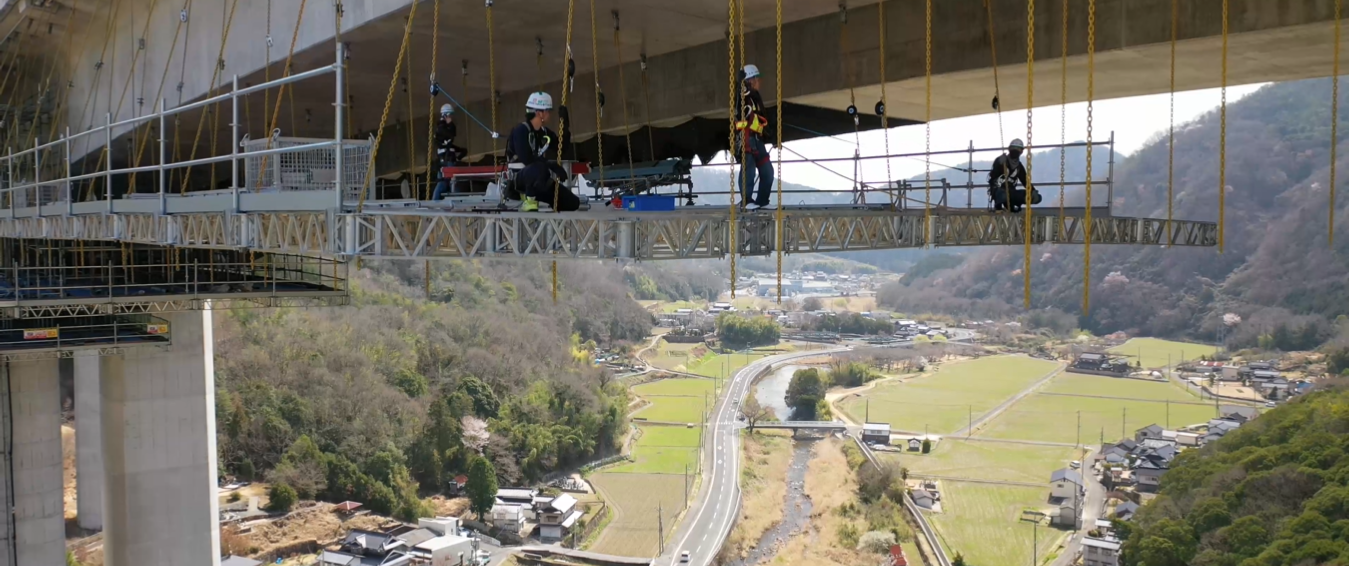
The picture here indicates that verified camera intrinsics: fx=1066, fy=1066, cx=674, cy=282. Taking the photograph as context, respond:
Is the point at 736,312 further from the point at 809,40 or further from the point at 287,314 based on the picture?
the point at 809,40

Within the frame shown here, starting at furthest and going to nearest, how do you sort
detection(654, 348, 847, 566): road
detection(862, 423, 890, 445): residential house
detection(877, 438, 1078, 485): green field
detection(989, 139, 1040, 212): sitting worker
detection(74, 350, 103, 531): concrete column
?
detection(862, 423, 890, 445): residential house, detection(877, 438, 1078, 485): green field, detection(654, 348, 847, 566): road, detection(74, 350, 103, 531): concrete column, detection(989, 139, 1040, 212): sitting worker

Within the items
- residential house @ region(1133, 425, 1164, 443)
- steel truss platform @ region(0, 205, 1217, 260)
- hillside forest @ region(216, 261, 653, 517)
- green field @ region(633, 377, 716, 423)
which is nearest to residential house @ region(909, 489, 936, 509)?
residential house @ region(1133, 425, 1164, 443)

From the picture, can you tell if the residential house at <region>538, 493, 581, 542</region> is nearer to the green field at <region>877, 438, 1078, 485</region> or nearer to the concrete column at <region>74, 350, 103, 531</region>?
the concrete column at <region>74, 350, 103, 531</region>

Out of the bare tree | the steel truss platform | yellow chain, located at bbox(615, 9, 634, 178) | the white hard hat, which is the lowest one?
the bare tree

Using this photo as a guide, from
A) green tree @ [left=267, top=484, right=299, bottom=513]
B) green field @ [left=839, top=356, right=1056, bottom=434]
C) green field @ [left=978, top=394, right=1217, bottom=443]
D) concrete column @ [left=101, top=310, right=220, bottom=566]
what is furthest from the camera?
green field @ [left=839, top=356, right=1056, bottom=434]

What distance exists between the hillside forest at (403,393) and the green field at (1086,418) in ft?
61.6

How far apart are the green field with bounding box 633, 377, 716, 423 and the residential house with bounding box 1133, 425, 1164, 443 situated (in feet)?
68.0

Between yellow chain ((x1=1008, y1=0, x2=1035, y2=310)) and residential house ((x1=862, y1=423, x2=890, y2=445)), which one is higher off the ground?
yellow chain ((x1=1008, y1=0, x2=1035, y2=310))

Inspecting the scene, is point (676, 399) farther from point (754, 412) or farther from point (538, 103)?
point (538, 103)

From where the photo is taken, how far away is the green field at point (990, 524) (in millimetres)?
34781

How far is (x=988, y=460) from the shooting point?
45188 millimetres

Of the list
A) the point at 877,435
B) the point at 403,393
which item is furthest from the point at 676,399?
the point at 403,393

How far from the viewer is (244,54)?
15352 mm

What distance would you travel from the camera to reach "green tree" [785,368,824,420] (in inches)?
2216
